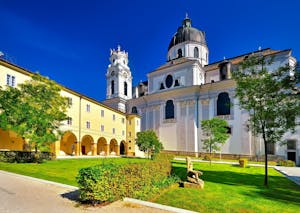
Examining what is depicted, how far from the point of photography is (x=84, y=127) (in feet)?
108

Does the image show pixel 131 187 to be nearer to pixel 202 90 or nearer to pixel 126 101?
pixel 202 90

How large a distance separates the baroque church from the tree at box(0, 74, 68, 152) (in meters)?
28.2

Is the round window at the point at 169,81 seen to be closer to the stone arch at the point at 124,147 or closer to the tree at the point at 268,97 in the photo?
the stone arch at the point at 124,147

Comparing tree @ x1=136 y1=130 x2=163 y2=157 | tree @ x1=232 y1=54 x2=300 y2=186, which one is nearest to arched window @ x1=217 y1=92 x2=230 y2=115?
tree @ x1=136 y1=130 x2=163 y2=157

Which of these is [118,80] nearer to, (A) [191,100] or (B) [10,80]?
(A) [191,100]

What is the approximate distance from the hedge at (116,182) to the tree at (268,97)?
25.3ft

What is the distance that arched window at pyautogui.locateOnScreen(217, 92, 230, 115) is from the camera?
40.9m

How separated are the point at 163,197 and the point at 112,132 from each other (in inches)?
1310

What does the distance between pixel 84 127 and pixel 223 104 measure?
2655 centimetres

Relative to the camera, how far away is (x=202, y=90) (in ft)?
144

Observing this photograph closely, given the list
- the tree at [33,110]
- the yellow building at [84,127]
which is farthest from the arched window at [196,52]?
the tree at [33,110]

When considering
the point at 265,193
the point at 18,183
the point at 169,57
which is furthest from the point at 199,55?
the point at 18,183

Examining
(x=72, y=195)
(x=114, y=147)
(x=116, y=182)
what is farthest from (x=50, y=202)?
(x=114, y=147)

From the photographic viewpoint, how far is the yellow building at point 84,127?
2312 centimetres
